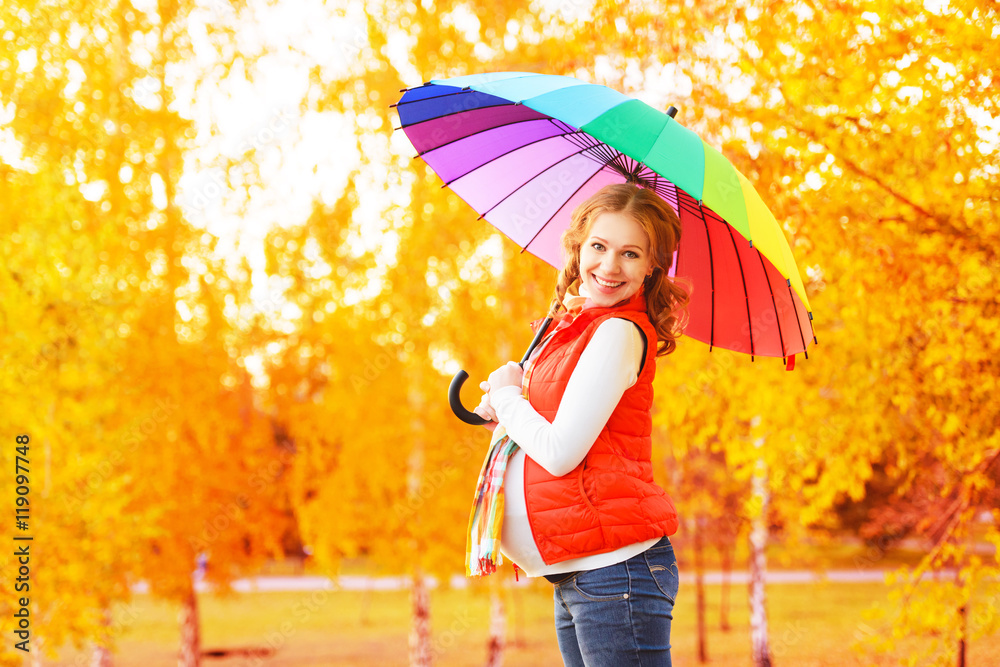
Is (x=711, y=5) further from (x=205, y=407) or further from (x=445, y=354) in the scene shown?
(x=205, y=407)

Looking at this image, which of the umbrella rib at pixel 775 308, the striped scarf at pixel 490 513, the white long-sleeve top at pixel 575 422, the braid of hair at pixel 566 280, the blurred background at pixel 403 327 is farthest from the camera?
the blurred background at pixel 403 327

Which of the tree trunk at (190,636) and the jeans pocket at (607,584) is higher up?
the jeans pocket at (607,584)

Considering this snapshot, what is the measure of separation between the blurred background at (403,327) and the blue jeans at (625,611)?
285 cm

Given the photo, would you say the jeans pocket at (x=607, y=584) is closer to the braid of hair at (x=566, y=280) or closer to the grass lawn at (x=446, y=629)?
the braid of hair at (x=566, y=280)

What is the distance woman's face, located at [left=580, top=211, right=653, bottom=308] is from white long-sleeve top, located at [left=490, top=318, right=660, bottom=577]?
14 cm

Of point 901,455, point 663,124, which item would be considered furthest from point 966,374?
point 663,124

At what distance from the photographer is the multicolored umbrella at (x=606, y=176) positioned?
6.25 feet

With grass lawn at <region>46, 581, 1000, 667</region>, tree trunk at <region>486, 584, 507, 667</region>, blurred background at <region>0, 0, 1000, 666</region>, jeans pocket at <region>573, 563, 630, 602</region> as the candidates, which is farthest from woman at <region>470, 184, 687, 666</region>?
tree trunk at <region>486, 584, 507, 667</region>

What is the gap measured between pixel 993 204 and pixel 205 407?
9.22 meters

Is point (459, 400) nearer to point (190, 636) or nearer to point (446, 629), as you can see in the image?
point (190, 636)

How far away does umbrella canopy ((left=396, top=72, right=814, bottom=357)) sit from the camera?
A: 6.25ft

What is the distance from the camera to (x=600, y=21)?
5.25 meters

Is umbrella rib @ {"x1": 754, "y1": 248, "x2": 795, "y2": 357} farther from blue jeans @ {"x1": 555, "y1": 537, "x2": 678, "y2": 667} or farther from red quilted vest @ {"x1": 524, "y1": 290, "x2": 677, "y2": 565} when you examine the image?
blue jeans @ {"x1": 555, "y1": 537, "x2": 678, "y2": 667}

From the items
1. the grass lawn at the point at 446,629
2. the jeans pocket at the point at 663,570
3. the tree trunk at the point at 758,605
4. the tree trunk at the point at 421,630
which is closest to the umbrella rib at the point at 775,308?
the jeans pocket at the point at 663,570
